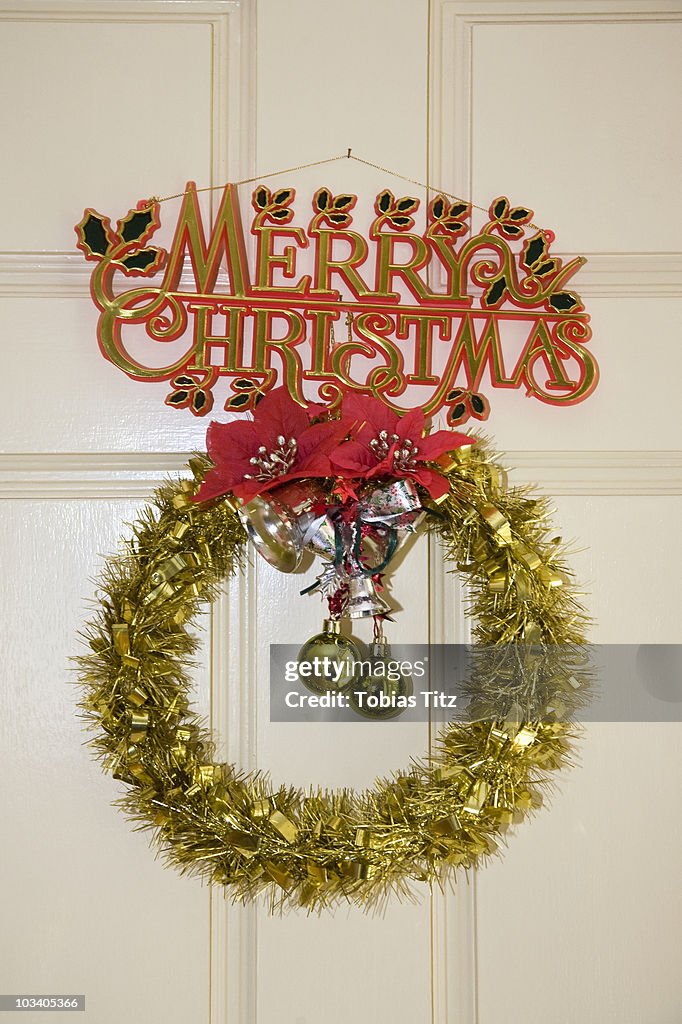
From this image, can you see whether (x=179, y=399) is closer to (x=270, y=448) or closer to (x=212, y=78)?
(x=270, y=448)

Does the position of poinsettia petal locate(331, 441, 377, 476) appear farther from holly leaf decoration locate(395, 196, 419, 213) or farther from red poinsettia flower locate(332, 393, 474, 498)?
holly leaf decoration locate(395, 196, 419, 213)

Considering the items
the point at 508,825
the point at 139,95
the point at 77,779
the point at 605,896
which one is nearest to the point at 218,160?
the point at 139,95

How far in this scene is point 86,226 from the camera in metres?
1.02

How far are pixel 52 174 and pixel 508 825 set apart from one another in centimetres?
104

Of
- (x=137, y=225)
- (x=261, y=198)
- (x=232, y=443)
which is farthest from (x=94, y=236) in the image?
(x=232, y=443)

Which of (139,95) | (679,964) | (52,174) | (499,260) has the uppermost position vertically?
(139,95)

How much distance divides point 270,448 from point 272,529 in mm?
95

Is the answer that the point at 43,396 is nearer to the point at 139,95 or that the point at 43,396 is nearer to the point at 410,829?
the point at 139,95

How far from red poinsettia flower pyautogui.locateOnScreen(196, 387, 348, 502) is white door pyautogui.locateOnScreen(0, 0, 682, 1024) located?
16cm

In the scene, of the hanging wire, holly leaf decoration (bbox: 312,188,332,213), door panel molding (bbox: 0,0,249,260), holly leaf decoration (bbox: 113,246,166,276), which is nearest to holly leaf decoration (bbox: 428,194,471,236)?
the hanging wire

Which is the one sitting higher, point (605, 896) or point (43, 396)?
point (43, 396)

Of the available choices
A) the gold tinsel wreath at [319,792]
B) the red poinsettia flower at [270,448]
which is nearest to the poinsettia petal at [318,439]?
the red poinsettia flower at [270,448]

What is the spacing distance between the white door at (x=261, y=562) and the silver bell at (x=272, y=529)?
0.16m

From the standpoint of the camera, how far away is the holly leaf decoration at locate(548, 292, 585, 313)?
3.45 ft
